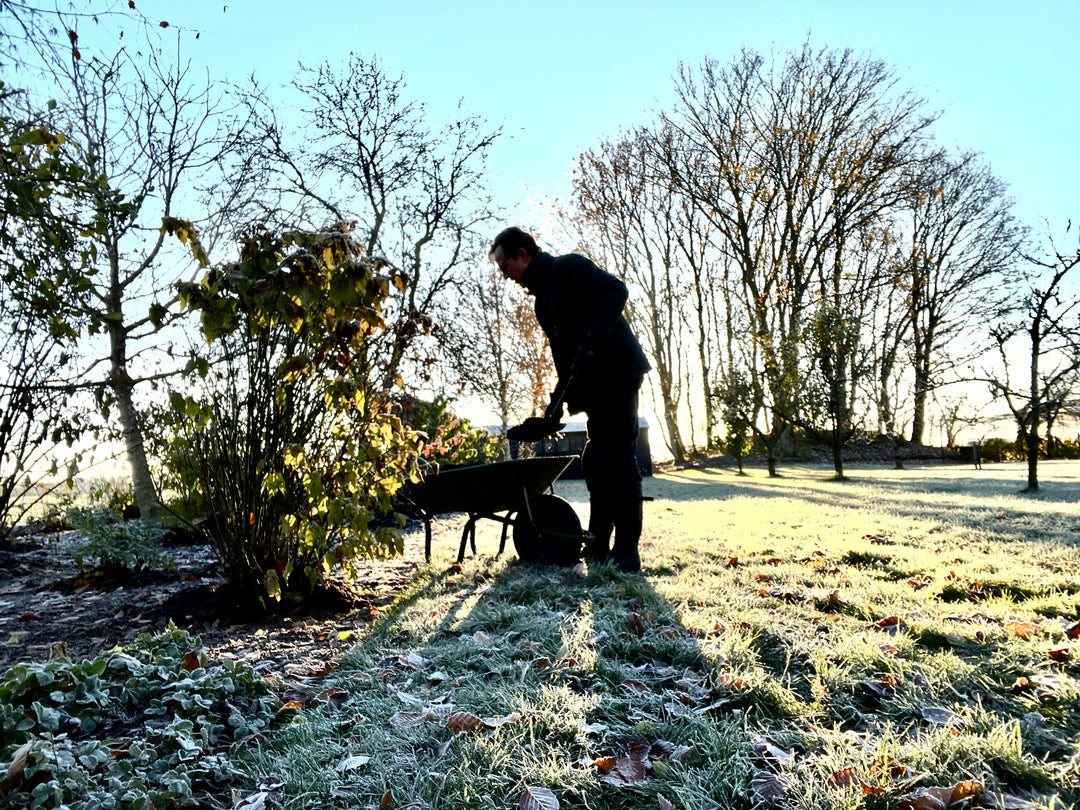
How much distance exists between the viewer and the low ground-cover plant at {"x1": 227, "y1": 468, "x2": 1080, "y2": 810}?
149 centimetres

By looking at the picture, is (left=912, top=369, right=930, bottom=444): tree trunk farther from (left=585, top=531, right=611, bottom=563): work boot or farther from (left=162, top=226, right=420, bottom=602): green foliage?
(left=162, top=226, right=420, bottom=602): green foliage

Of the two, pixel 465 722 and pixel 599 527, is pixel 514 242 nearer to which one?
pixel 599 527

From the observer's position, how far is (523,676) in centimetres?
210

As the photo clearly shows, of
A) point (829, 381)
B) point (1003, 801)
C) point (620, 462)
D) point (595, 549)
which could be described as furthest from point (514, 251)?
point (829, 381)

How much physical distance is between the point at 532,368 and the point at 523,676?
14902 millimetres

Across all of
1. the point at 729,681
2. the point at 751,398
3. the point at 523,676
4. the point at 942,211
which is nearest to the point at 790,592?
the point at 729,681

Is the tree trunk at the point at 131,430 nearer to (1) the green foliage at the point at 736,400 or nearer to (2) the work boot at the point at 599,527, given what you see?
(2) the work boot at the point at 599,527

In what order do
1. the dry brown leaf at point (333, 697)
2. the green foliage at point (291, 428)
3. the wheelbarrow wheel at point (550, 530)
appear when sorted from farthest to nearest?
the wheelbarrow wheel at point (550, 530), the green foliage at point (291, 428), the dry brown leaf at point (333, 697)

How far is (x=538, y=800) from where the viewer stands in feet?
4.73

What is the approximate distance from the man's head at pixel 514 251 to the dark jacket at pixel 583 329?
5 centimetres

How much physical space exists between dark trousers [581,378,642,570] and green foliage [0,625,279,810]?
2.18m

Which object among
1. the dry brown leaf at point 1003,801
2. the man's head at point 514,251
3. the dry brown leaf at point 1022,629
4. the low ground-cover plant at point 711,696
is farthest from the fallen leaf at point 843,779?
the man's head at point 514,251

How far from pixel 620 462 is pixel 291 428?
1.81 meters

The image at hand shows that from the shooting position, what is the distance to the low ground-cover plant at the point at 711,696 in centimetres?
149
